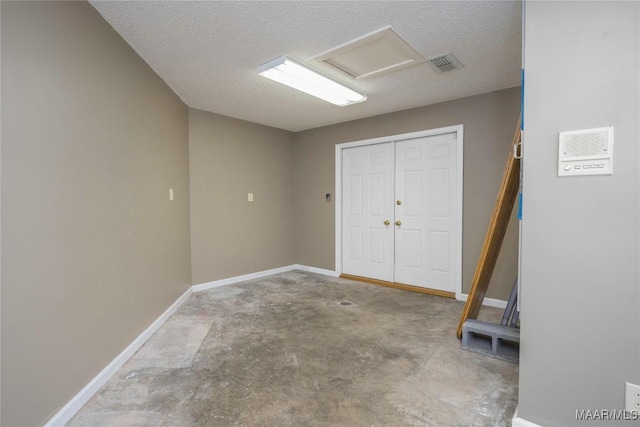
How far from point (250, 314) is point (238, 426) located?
5.62ft

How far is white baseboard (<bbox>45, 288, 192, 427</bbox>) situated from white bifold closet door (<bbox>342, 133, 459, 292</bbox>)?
2930 millimetres

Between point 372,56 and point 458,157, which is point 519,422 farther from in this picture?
point 458,157

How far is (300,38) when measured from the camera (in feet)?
7.84

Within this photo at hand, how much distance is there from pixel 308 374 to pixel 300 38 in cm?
247

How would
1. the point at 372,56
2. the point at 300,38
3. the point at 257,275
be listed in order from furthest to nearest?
1. the point at 257,275
2. the point at 372,56
3. the point at 300,38

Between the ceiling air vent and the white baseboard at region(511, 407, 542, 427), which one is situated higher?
the ceiling air vent

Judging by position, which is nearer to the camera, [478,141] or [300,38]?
[300,38]

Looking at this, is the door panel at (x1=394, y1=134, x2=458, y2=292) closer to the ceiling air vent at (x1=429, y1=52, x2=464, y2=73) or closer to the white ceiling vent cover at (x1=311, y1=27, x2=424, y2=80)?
the ceiling air vent at (x1=429, y1=52, x2=464, y2=73)

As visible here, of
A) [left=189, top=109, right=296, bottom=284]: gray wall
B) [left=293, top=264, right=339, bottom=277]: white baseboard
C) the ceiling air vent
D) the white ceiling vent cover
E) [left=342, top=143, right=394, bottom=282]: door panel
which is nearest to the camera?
the white ceiling vent cover

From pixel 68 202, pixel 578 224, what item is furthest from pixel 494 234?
pixel 68 202

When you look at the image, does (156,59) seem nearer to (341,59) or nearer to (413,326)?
(341,59)

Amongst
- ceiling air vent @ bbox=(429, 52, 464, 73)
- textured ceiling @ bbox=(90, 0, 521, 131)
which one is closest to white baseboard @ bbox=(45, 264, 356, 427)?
textured ceiling @ bbox=(90, 0, 521, 131)

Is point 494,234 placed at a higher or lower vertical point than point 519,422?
higher

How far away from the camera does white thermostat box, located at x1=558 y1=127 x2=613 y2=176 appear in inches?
53.8
